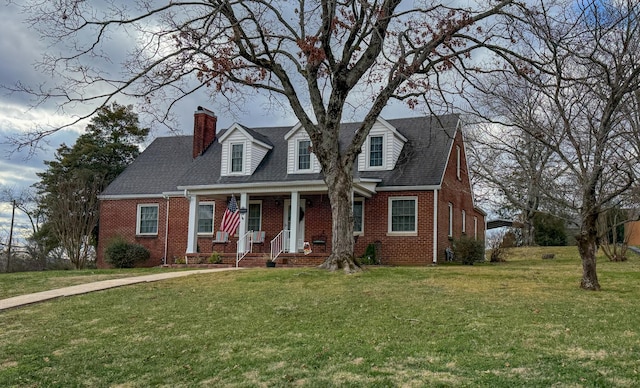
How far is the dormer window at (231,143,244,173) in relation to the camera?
2312 centimetres

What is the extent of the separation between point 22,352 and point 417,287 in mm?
6892

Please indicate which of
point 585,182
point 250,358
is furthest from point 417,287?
point 250,358

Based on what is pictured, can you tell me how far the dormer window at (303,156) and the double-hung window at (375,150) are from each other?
2370mm

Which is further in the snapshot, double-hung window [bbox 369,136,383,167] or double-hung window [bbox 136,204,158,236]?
double-hung window [bbox 136,204,158,236]

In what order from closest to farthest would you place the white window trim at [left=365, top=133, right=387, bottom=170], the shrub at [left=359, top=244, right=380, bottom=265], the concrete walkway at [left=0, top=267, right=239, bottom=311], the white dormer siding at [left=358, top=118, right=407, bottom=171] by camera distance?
the concrete walkway at [left=0, top=267, right=239, bottom=311]
the shrub at [left=359, top=244, right=380, bottom=265]
the white dormer siding at [left=358, top=118, right=407, bottom=171]
the white window trim at [left=365, top=133, right=387, bottom=170]

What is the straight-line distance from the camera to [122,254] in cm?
2284

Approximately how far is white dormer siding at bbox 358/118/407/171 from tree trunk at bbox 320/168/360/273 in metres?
6.96

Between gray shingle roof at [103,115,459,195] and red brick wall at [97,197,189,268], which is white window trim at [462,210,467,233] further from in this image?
red brick wall at [97,197,189,268]

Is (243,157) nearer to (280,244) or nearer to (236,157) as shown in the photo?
(236,157)

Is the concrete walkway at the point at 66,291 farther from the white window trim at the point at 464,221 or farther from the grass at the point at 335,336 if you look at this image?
the white window trim at the point at 464,221

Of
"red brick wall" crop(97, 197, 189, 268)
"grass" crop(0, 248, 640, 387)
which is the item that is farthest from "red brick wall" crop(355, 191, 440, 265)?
"red brick wall" crop(97, 197, 189, 268)

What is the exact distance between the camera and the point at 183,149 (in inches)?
1070

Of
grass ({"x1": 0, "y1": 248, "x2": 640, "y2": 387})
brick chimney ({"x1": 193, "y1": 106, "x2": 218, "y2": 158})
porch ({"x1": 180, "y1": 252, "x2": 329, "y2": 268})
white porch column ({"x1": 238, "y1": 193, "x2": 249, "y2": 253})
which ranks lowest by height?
grass ({"x1": 0, "y1": 248, "x2": 640, "y2": 387})

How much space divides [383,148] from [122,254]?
11.2 meters
